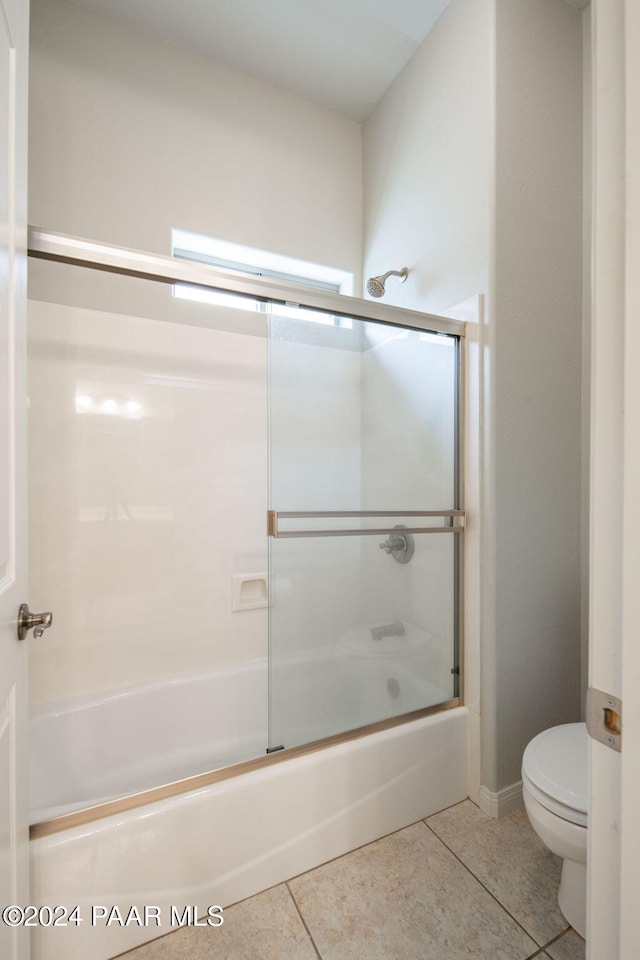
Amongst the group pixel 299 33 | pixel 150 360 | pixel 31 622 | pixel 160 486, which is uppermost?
pixel 299 33

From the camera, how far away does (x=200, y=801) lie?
1.18 m

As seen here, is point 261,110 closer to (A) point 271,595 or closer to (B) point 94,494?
(B) point 94,494

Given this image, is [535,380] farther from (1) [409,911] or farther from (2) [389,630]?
(1) [409,911]

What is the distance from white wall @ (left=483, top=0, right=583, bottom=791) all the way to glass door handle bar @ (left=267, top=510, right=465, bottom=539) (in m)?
0.16

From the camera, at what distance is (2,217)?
0.77 metres

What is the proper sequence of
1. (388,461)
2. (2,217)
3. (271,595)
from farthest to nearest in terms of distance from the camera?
(388,461) → (271,595) → (2,217)

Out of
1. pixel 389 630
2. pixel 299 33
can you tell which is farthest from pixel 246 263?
pixel 389 630

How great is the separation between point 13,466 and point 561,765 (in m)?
1.51

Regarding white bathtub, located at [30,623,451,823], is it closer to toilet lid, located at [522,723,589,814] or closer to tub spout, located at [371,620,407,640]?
tub spout, located at [371,620,407,640]

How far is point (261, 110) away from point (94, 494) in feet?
6.08

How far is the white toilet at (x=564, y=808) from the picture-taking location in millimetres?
1059

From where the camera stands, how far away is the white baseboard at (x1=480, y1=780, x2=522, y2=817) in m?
1.52

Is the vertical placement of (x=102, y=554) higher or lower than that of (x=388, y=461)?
lower

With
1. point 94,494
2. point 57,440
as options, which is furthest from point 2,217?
point 94,494
